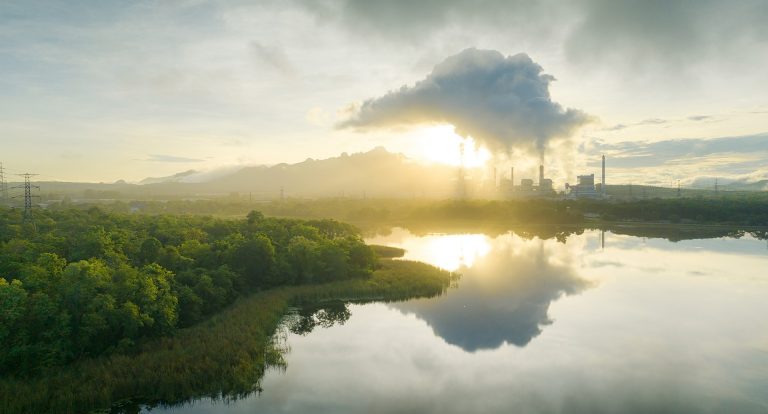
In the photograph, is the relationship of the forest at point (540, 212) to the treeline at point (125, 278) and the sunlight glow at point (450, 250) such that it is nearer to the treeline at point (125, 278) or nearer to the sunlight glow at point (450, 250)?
the sunlight glow at point (450, 250)

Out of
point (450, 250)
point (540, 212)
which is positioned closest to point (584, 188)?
point (540, 212)

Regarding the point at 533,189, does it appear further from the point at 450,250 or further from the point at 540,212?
the point at 450,250

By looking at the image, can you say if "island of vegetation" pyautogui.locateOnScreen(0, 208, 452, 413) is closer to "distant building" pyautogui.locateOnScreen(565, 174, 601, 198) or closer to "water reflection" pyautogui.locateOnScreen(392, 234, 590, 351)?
"water reflection" pyautogui.locateOnScreen(392, 234, 590, 351)

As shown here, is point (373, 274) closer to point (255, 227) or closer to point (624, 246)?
point (255, 227)

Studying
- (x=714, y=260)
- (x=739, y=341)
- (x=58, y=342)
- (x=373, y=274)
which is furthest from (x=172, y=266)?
(x=714, y=260)

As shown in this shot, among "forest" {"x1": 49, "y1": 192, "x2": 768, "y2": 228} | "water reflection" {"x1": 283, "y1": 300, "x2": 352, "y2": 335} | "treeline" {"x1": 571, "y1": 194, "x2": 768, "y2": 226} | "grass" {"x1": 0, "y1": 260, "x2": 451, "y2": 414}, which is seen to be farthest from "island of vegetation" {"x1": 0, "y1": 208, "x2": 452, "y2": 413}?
"treeline" {"x1": 571, "y1": 194, "x2": 768, "y2": 226}
